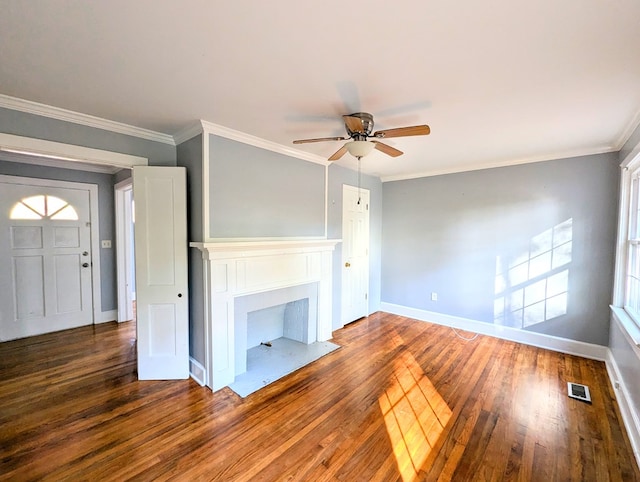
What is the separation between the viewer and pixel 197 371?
2719 mm

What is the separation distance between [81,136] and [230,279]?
1711 mm

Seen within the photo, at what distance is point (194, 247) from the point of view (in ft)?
8.73

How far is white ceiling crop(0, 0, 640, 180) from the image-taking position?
4.05 ft

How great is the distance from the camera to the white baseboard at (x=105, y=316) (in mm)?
4191

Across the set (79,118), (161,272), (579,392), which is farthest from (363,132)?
(579,392)

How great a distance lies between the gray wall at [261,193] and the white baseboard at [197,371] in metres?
1.27

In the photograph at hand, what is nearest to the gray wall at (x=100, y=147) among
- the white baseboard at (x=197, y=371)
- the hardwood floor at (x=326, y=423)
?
the hardwood floor at (x=326, y=423)

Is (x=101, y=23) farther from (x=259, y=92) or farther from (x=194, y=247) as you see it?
(x=194, y=247)

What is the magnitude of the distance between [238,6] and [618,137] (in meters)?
3.62

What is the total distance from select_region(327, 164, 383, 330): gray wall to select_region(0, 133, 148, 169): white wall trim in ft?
7.41

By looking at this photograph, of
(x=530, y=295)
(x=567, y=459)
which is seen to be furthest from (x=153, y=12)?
(x=530, y=295)

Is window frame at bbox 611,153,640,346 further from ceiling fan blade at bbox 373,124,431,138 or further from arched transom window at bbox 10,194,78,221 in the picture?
arched transom window at bbox 10,194,78,221

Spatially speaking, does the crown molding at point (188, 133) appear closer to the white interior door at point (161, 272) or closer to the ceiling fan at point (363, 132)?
the white interior door at point (161, 272)

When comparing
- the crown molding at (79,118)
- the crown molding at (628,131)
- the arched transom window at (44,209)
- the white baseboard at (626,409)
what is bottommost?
the white baseboard at (626,409)
